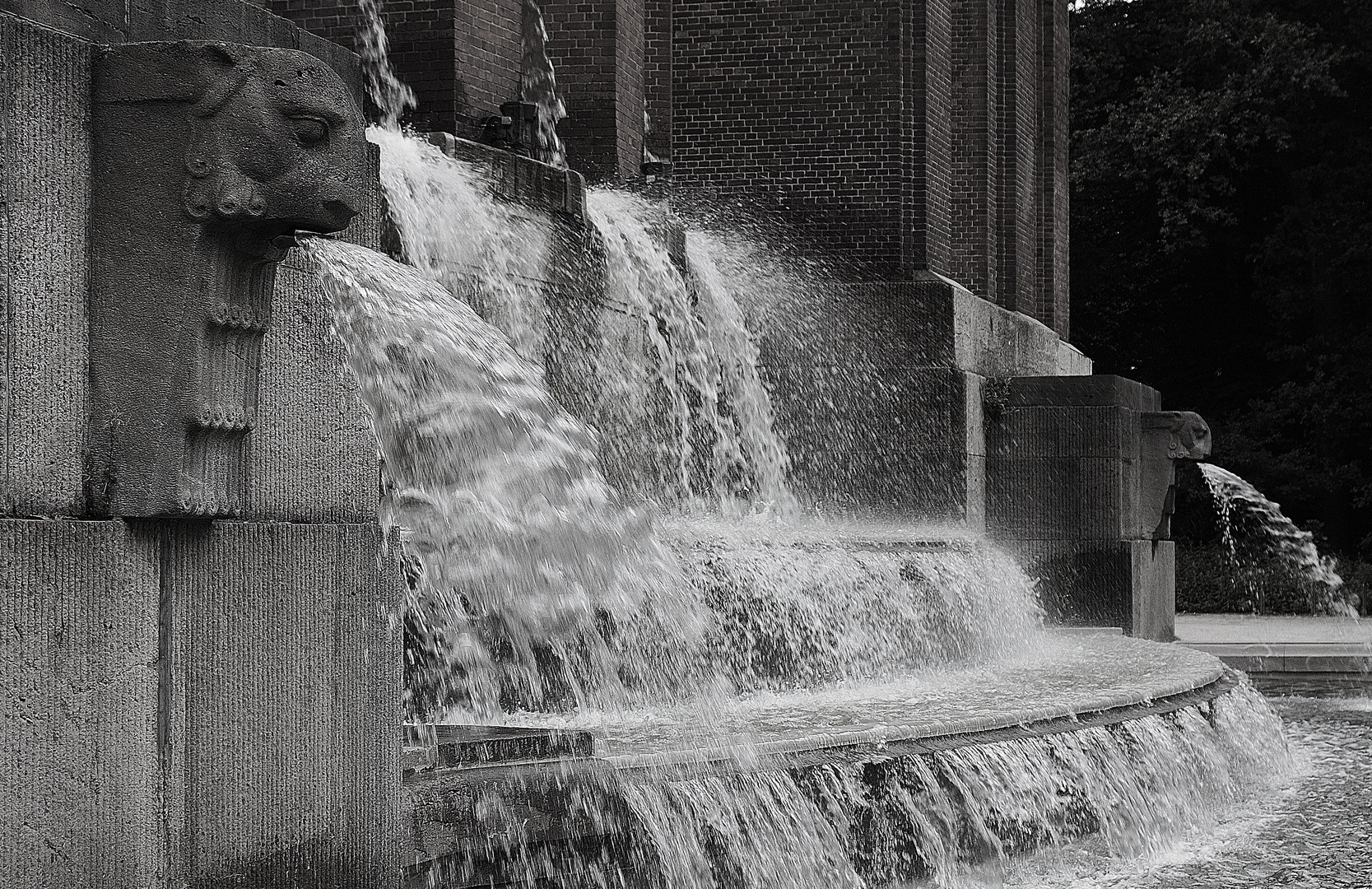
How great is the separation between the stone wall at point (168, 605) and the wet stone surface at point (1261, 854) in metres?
2.97

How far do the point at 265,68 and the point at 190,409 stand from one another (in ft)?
2.32

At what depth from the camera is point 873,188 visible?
16062mm

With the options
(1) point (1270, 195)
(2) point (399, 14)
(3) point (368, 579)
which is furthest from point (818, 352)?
(1) point (1270, 195)

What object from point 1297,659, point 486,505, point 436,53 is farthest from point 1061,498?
point 486,505

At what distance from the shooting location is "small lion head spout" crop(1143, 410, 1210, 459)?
15.8 metres

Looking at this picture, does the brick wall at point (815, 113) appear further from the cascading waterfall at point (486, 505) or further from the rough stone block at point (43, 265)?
the rough stone block at point (43, 265)

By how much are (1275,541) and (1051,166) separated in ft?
26.4

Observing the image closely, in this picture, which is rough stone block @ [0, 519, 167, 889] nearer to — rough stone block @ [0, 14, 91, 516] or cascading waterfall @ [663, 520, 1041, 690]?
rough stone block @ [0, 14, 91, 516]

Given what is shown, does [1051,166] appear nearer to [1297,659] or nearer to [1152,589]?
[1152,589]

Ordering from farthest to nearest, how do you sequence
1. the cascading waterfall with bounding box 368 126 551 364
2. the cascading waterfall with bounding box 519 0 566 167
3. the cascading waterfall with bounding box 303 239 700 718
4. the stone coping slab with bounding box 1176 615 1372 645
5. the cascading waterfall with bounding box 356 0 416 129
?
the stone coping slab with bounding box 1176 615 1372 645, the cascading waterfall with bounding box 519 0 566 167, the cascading waterfall with bounding box 356 0 416 129, the cascading waterfall with bounding box 368 126 551 364, the cascading waterfall with bounding box 303 239 700 718

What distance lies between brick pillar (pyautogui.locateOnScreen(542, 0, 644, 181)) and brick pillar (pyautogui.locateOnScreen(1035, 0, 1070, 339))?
1021 cm

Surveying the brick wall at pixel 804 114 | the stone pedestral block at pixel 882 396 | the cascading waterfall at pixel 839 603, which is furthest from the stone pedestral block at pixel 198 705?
the brick wall at pixel 804 114

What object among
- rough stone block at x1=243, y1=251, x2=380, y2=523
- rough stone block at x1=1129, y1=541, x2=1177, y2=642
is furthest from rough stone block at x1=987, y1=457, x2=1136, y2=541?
rough stone block at x1=243, y1=251, x2=380, y2=523

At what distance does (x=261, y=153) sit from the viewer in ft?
12.0
